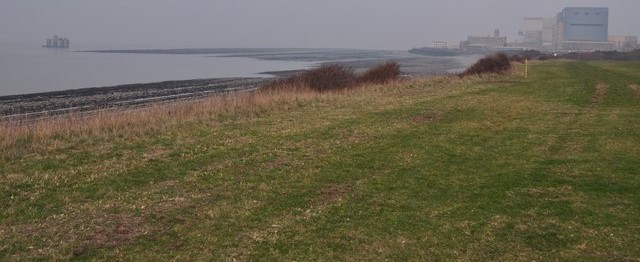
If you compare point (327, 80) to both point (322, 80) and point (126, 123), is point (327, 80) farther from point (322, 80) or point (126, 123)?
point (126, 123)

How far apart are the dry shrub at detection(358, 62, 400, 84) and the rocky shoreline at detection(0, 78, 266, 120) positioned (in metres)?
9.90

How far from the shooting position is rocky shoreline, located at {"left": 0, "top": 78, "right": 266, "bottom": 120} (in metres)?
27.8

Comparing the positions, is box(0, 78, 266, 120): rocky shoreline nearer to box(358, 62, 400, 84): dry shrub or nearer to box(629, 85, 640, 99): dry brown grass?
box(358, 62, 400, 84): dry shrub

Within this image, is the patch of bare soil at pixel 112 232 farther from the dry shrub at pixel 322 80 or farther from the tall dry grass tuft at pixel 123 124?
the dry shrub at pixel 322 80

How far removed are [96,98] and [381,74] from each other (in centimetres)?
1649

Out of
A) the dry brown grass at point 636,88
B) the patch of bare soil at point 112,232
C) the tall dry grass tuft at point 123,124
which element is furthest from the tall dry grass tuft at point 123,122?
the dry brown grass at point 636,88

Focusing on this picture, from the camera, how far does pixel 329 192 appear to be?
27.8 ft

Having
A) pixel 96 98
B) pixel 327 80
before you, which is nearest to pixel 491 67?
pixel 327 80

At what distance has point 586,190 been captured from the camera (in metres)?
8.43

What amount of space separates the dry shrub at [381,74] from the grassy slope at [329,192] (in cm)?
1935

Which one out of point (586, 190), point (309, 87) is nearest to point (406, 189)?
point (586, 190)

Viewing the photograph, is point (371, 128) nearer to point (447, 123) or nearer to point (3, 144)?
point (447, 123)

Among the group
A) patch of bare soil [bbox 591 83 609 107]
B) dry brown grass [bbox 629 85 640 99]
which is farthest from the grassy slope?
dry brown grass [bbox 629 85 640 99]

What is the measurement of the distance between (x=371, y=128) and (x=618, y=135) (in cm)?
544
